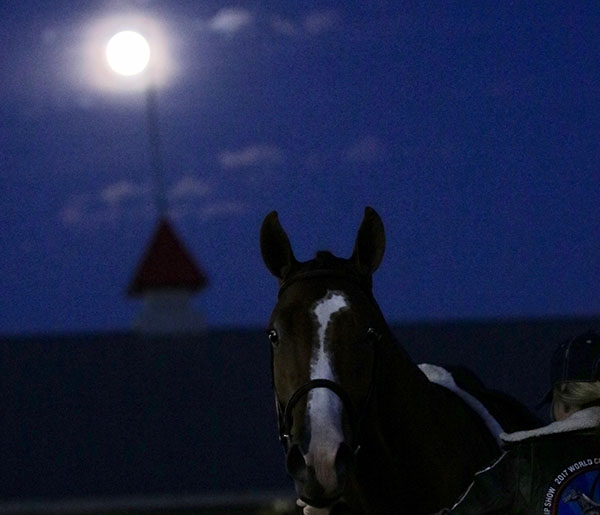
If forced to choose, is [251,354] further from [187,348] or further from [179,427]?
[179,427]

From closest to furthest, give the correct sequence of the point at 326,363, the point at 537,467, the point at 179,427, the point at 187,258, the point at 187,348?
the point at 537,467
the point at 326,363
the point at 179,427
the point at 187,348
the point at 187,258

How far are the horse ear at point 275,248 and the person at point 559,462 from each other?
1140 millimetres

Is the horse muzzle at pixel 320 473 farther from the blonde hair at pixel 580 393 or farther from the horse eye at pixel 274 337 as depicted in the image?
the blonde hair at pixel 580 393

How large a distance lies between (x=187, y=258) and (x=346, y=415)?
25582mm

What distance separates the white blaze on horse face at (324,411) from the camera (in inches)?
131

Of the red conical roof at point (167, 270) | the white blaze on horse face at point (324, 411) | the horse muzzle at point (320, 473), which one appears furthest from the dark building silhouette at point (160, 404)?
the horse muzzle at point (320, 473)

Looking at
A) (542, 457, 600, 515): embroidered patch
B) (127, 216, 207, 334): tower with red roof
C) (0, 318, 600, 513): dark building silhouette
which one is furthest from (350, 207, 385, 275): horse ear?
(127, 216, 207, 334): tower with red roof

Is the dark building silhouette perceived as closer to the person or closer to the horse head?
the horse head

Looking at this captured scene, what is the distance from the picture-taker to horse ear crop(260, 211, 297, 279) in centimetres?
390

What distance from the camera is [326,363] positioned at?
11.6 ft

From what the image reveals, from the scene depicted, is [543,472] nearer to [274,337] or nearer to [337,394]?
[337,394]

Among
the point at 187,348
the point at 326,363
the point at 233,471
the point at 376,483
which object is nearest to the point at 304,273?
the point at 326,363

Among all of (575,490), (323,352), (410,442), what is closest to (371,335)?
(323,352)

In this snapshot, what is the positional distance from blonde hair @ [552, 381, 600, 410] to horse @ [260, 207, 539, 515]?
0.68 m
